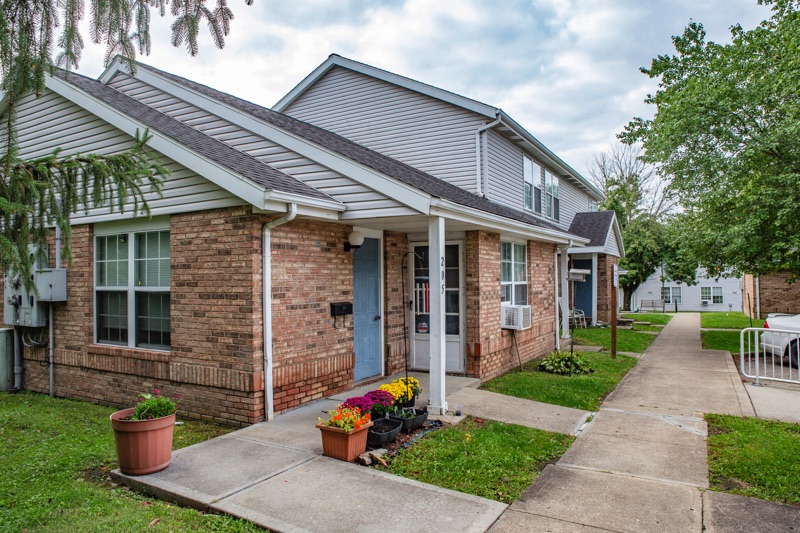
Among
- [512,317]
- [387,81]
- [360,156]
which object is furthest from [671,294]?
[360,156]

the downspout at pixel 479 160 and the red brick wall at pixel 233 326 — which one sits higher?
the downspout at pixel 479 160

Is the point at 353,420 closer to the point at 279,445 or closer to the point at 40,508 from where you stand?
the point at 279,445

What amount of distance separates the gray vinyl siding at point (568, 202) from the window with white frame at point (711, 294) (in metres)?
22.7

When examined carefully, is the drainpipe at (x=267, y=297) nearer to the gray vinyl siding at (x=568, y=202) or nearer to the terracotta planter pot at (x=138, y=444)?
the terracotta planter pot at (x=138, y=444)

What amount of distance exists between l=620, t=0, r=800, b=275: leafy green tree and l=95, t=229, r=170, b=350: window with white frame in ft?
38.0

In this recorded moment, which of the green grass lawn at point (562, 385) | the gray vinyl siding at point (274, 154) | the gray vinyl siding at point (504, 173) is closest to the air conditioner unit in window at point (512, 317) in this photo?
the green grass lawn at point (562, 385)

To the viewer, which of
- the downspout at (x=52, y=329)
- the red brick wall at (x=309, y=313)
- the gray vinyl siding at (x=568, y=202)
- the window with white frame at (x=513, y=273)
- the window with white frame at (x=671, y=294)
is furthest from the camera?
the window with white frame at (x=671, y=294)

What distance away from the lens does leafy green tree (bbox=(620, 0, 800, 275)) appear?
11102 mm

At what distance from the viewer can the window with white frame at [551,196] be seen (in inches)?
598

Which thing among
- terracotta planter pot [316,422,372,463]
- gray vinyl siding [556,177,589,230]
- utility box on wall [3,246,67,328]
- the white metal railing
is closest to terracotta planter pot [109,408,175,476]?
terracotta planter pot [316,422,372,463]

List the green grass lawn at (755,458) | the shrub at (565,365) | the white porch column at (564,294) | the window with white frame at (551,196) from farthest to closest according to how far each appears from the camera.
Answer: the window with white frame at (551,196)
the white porch column at (564,294)
the shrub at (565,365)
the green grass lawn at (755,458)

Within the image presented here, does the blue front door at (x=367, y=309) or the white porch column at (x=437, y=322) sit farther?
the blue front door at (x=367, y=309)

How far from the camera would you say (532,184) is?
1387 centimetres

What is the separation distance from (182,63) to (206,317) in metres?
3.58
